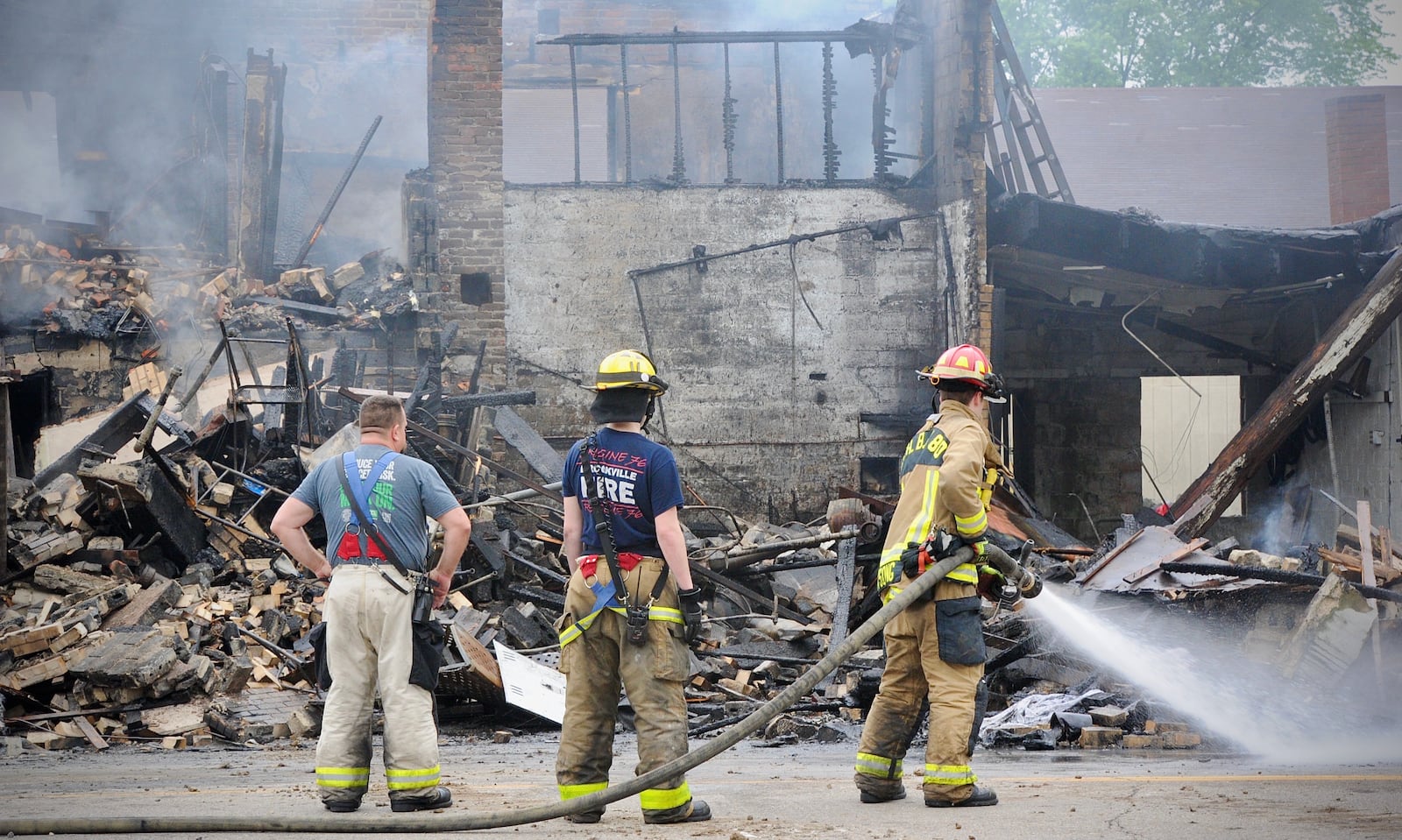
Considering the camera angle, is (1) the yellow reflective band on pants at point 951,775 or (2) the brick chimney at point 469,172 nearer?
(1) the yellow reflective band on pants at point 951,775

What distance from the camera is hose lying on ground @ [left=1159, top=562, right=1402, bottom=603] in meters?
7.27

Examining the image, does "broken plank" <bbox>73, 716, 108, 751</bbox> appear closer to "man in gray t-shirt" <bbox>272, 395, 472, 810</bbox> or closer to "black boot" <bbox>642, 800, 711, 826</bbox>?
"man in gray t-shirt" <bbox>272, 395, 472, 810</bbox>

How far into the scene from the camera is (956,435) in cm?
472

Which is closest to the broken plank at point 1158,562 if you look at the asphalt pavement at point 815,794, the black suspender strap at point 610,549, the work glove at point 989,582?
the asphalt pavement at point 815,794

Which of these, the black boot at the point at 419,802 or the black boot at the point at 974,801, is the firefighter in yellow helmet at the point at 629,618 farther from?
the black boot at the point at 974,801

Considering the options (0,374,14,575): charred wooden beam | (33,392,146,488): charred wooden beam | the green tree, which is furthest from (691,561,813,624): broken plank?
the green tree

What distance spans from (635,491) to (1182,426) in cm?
2458

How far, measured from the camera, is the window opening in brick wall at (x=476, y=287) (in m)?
12.6

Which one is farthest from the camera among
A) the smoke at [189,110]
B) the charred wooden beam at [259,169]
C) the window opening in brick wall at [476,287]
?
the smoke at [189,110]

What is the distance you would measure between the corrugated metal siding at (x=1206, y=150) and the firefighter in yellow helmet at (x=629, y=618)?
2045cm

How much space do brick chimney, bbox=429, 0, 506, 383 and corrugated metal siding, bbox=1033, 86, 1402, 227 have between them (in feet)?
46.6

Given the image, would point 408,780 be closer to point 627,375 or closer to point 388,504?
point 388,504

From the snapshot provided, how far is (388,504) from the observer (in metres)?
4.69

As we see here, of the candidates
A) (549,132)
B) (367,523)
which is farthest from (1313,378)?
(549,132)
